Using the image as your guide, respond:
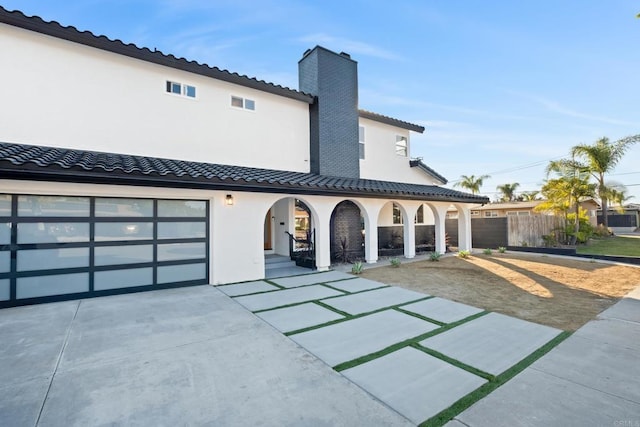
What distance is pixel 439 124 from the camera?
17.0 meters

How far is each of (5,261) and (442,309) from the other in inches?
367

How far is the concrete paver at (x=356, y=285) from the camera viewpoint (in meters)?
7.82

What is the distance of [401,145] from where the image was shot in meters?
15.6

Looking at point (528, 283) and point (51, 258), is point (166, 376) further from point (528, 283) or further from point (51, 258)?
point (528, 283)

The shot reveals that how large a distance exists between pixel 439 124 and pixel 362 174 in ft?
22.3

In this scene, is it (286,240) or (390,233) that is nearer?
(286,240)

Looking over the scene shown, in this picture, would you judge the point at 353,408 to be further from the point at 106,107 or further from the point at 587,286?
the point at 106,107

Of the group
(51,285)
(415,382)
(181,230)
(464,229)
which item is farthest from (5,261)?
(464,229)

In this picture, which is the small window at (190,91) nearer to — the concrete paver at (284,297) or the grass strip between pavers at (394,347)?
the concrete paver at (284,297)

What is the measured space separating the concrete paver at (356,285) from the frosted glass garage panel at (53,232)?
637cm

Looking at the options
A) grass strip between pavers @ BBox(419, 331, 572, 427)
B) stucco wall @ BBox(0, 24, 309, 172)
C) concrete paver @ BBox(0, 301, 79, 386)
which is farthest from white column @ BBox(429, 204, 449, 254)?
concrete paver @ BBox(0, 301, 79, 386)

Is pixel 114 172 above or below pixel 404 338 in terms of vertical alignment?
above

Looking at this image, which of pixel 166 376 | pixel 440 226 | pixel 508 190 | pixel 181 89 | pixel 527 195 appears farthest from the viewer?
pixel 527 195

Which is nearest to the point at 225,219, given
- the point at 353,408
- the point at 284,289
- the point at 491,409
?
the point at 284,289
